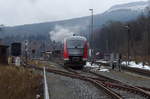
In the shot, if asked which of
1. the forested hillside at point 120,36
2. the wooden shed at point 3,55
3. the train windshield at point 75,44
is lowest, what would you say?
the wooden shed at point 3,55

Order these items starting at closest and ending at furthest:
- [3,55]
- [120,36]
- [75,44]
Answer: [75,44]
[3,55]
[120,36]

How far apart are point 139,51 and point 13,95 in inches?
3990

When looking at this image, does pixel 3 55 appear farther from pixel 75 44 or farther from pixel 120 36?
pixel 120 36

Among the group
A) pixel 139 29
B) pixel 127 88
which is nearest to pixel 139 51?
pixel 139 29

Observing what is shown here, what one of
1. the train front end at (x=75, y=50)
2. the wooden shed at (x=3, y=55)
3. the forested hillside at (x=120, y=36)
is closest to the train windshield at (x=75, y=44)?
the train front end at (x=75, y=50)

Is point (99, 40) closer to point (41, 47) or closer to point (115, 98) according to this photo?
point (41, 47)

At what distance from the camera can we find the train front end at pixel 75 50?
38.7m

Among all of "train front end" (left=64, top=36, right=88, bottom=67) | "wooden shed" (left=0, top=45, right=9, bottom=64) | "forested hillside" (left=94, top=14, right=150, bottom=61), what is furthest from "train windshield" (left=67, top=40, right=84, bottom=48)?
"forested hillside" (left=94, top=14, right=150, bottom=61)

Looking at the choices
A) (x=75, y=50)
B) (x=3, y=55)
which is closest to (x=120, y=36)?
(x=3, y=55)

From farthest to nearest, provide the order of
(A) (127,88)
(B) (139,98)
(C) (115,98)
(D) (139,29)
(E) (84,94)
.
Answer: (D) (139,29)
(A) (127,88)
(E) (84,94)
(B) (139,98)
(C) (115,98)

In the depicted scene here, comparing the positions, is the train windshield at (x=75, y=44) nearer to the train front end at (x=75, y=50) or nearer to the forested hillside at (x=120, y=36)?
Answer: the train front end at (x=75, y=50)

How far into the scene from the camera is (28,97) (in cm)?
1487

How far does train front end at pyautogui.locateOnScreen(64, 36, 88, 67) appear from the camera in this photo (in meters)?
38.7

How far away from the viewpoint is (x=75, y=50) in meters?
38.8
